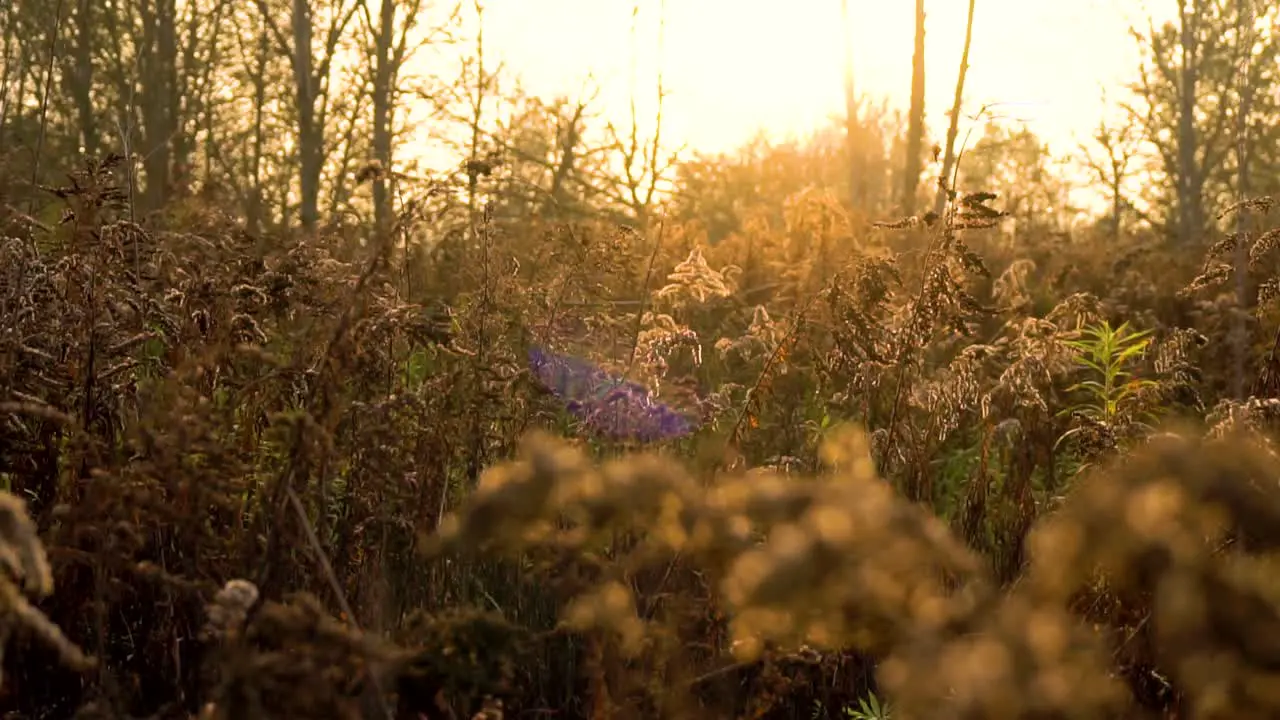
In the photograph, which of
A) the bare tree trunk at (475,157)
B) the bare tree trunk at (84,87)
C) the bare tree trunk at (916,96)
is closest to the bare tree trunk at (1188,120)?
the bare tree trunk at (916,96)

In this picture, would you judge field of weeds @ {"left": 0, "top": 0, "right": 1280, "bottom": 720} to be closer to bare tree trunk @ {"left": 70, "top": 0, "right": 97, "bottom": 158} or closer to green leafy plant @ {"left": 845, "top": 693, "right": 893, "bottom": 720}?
green leafy plant @ {"left": 845, "top": 693, "right": 893, "bottom": 720}

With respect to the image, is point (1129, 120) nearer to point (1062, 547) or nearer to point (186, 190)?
point (186, 190)

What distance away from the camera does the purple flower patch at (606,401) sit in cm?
396

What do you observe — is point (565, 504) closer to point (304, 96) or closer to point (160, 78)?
point (304, 96)

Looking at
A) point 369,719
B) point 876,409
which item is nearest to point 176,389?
point 369,719

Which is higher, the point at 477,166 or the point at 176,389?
the point at 477,166

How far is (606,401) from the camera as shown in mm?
3879

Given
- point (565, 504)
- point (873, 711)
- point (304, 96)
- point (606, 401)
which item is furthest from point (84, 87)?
point (565, 504)

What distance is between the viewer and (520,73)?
23.3 metres

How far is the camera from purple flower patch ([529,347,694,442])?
Result: 396 cm

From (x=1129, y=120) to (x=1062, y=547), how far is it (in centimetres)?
3277

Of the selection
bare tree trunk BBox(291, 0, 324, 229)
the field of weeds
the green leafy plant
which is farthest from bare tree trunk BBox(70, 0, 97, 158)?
the green leafy plant

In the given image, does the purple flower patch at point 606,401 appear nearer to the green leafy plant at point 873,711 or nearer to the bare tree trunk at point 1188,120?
the green leafy plant at point 873,711

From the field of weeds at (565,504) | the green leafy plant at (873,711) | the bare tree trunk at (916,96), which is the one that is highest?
the bare tree trunk at (916,96)
